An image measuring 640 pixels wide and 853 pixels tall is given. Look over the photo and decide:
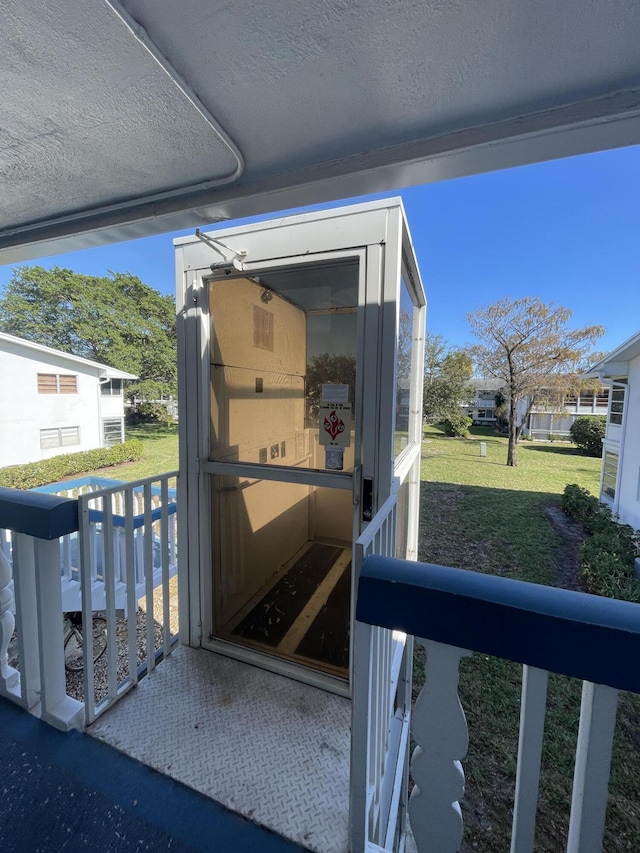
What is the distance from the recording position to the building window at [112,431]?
13887mm

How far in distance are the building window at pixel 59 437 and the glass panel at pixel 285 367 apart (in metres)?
12.7

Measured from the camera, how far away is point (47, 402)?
11320 mm

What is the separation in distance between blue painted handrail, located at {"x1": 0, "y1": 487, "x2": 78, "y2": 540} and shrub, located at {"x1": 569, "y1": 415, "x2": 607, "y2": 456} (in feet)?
61.8

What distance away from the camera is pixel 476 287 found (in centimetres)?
1537

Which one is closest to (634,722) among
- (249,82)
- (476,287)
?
(249,82)

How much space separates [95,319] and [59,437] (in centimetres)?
822

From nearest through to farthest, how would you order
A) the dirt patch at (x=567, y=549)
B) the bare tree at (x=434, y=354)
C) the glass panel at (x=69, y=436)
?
the dirt patch at (x=567, y=549)
the glass panel at (x=69, y=436)
the bare tree at (x=434, y=354)

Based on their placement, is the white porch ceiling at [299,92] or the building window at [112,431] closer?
the white porch ceiling at [299,92]

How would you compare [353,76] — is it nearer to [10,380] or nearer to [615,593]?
[615,593]

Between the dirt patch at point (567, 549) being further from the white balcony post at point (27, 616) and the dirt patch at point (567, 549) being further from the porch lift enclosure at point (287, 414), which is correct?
the white balcony post at point (27, 616)

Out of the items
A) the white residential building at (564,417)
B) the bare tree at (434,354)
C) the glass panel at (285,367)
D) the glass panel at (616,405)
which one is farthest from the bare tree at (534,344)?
the glass panel at (285,367)

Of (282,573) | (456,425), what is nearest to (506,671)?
(282,573)

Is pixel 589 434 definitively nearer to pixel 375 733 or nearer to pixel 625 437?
pixel 625 437

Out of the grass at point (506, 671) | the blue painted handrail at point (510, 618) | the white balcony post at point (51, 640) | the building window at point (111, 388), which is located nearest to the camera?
the blue painted handrail at point (510, 618)
